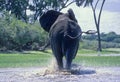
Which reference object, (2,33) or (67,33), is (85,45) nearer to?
(2,33)

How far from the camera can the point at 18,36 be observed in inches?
2420

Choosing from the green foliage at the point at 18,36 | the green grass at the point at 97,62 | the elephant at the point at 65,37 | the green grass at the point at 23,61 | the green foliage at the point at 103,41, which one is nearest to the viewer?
the elephant at the point at 65,37

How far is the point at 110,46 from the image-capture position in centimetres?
8312

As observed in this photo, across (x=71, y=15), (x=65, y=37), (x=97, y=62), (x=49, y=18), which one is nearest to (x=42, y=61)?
(x=97, y=62)

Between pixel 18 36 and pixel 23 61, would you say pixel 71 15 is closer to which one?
pixel 23 61

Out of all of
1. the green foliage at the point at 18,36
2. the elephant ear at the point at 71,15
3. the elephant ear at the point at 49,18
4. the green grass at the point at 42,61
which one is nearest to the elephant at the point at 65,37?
the elephant ear at the point at 71,15

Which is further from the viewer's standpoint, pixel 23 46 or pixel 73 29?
pixel 23 46

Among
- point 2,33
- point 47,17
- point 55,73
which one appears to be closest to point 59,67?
point 55,73

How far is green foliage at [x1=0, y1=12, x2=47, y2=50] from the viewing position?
6059cm

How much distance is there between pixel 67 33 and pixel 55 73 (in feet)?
5.74

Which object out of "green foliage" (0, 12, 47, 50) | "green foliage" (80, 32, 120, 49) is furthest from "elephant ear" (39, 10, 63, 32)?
"green foliage" (80, 32, 120, 49)

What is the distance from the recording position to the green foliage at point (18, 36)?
6059cm

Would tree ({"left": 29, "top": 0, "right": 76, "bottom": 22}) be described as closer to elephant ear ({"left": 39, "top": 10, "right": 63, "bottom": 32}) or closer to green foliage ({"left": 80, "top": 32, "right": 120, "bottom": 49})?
green foliage ({"left": 80, "top": 32, "right": 120, "bottom": 49})

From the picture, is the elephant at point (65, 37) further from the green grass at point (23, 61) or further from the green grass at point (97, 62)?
the green grass at point (23, 61)
